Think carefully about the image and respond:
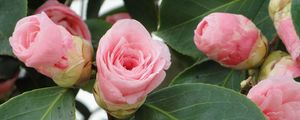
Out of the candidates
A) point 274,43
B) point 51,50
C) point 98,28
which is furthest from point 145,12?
point 51,50

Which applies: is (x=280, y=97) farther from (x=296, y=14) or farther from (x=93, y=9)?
(x=93, y=9)

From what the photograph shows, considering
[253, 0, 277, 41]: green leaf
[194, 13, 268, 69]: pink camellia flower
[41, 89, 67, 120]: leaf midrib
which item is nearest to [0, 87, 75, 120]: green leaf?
[41, 89, 67, 120]: leaf midrib

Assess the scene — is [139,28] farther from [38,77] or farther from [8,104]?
[38,77]

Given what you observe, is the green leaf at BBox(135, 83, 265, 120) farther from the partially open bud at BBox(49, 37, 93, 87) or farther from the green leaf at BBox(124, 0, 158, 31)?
the green leaf at BBox(124, 0, 158, 31)

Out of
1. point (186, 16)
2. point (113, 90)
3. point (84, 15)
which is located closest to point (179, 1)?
point (186, 16)

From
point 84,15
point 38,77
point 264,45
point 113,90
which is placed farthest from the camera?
point 84,15

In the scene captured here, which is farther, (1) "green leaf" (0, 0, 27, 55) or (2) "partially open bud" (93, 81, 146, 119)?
(1) "green leaf" (0, 0, 27, 55)

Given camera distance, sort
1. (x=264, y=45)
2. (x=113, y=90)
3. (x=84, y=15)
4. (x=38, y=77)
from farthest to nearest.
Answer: (x=84, y=15) → (x=38, y=77) → (x=264, y=45) → (x=113, y=90)
